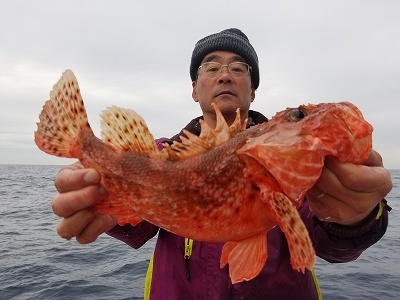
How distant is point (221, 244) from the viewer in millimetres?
4211

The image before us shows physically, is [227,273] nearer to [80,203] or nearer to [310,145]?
[80,203]

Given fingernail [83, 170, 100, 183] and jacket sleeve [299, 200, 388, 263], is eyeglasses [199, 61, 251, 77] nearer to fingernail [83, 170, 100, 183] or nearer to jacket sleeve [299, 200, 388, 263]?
jacket sleeve [299, 200, 388, 263]

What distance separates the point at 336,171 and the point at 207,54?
423 centimetres

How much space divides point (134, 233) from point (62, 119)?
1.98 m

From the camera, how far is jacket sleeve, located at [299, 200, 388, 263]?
11.2ft

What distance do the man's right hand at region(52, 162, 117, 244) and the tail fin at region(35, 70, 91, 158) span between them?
25 centimetres

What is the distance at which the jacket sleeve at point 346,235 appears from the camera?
11.2 feet

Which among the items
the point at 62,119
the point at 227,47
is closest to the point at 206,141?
the point at 62,119

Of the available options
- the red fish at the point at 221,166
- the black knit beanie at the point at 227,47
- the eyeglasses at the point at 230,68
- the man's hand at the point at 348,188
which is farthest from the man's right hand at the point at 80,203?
the black knit beanie at the point at 227,47

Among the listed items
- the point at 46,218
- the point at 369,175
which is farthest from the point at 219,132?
the point at 46,218

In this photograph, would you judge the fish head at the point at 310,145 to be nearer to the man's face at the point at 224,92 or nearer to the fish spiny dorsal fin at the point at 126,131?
the fish spiny dorsal fin at the point at 126,131

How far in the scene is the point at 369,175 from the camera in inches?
102

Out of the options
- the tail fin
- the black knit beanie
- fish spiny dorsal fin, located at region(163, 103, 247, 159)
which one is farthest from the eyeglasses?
fish spiny dorsal fin, located at region(163, 103, 247, 159)

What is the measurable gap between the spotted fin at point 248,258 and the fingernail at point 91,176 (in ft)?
4.25
